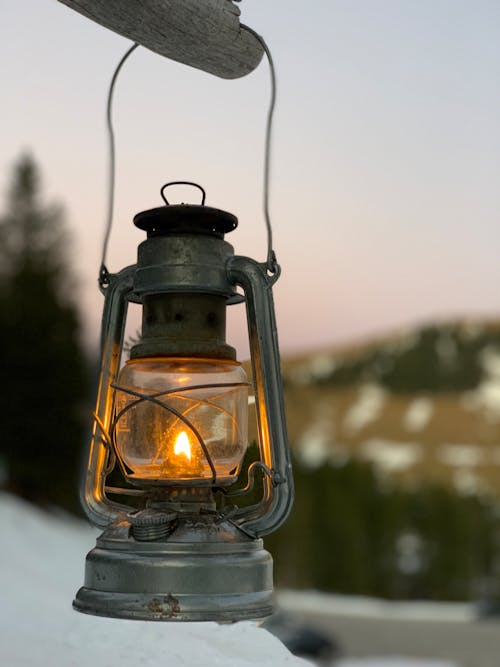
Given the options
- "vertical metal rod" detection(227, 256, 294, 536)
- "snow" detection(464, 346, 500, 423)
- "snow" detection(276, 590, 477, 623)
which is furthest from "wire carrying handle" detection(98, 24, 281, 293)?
"snow" detection(464, 346, 500, 423)

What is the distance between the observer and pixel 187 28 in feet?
7.07

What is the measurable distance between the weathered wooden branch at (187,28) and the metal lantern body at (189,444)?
363 millimetres

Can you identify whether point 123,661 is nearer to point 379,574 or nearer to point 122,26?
point 122,26

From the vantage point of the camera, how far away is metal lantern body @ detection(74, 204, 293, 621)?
6.74 ft

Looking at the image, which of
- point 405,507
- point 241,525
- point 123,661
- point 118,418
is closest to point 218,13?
point 118,418

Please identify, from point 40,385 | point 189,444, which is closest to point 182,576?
point 189,444

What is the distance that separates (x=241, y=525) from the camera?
2.14m

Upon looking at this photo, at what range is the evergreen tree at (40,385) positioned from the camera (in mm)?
26688

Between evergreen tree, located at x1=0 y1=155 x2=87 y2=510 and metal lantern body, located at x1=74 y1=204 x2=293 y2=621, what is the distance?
78.8 ft

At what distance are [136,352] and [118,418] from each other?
152 mm

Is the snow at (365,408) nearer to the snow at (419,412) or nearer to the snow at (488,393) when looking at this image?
the snow at (419,412)

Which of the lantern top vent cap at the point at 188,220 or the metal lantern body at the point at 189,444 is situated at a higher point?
the lantern top vent cap at the point at 188,220

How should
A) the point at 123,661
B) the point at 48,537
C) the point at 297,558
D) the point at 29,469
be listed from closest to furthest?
the point at 123,661
the point at 48,537
the point at 29,469
the point at 297,558

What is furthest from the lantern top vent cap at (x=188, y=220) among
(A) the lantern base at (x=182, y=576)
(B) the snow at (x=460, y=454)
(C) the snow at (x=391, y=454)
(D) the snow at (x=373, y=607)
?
(B) the snow at (x=460, y=454)
